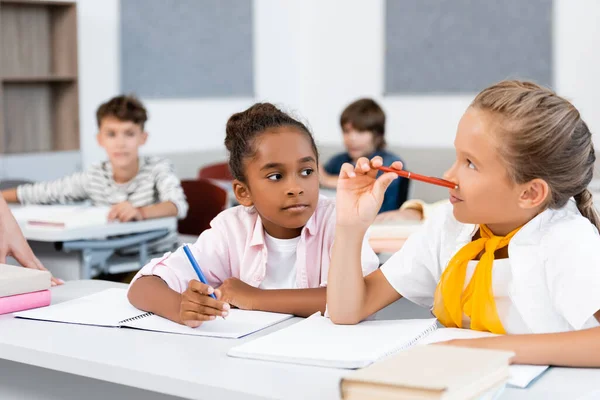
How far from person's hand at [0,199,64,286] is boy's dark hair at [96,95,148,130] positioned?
179cm

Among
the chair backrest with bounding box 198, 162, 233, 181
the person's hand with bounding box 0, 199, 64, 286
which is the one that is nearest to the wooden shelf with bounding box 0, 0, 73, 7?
the chair backrest with bounding box 198, 162, 233, 181

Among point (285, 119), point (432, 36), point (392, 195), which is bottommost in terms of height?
point (392, 195)

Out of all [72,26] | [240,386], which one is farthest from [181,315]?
[72,26]

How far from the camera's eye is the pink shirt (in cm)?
180

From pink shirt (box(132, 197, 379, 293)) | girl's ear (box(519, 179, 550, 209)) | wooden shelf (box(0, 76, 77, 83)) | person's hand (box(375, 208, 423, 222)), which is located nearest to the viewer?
girl's ear (box(519, 179, 550, 209))

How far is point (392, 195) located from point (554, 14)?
1945mm

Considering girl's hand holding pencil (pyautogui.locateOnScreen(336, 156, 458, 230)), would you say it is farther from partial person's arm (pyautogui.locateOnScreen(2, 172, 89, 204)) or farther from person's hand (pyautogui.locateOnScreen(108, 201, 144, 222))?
partial person's arm (pyautogui.locateOnScreen(2, 172, 89, 204))

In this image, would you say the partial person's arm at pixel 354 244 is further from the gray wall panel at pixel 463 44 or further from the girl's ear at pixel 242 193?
the gray wall panel at pixel 463 44

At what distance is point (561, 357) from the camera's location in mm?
1168

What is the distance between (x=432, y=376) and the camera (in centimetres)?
89

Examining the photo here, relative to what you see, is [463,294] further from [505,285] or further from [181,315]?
[181,315]

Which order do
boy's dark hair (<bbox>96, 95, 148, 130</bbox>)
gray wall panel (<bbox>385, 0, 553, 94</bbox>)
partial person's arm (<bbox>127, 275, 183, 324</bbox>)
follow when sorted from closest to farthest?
partial person's arm (<bbox>127, 275, 183, 324</bbox>) < boy's dark hair (<bbox>96, 95, 148, 130</bbox>) < gray wall panel (<bbox>385, 0, 553, 94</bbox>)

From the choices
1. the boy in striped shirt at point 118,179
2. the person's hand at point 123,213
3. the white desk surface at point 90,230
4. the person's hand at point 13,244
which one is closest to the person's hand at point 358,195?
the person's hand at point 13,244

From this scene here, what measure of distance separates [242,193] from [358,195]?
0.50 metres
